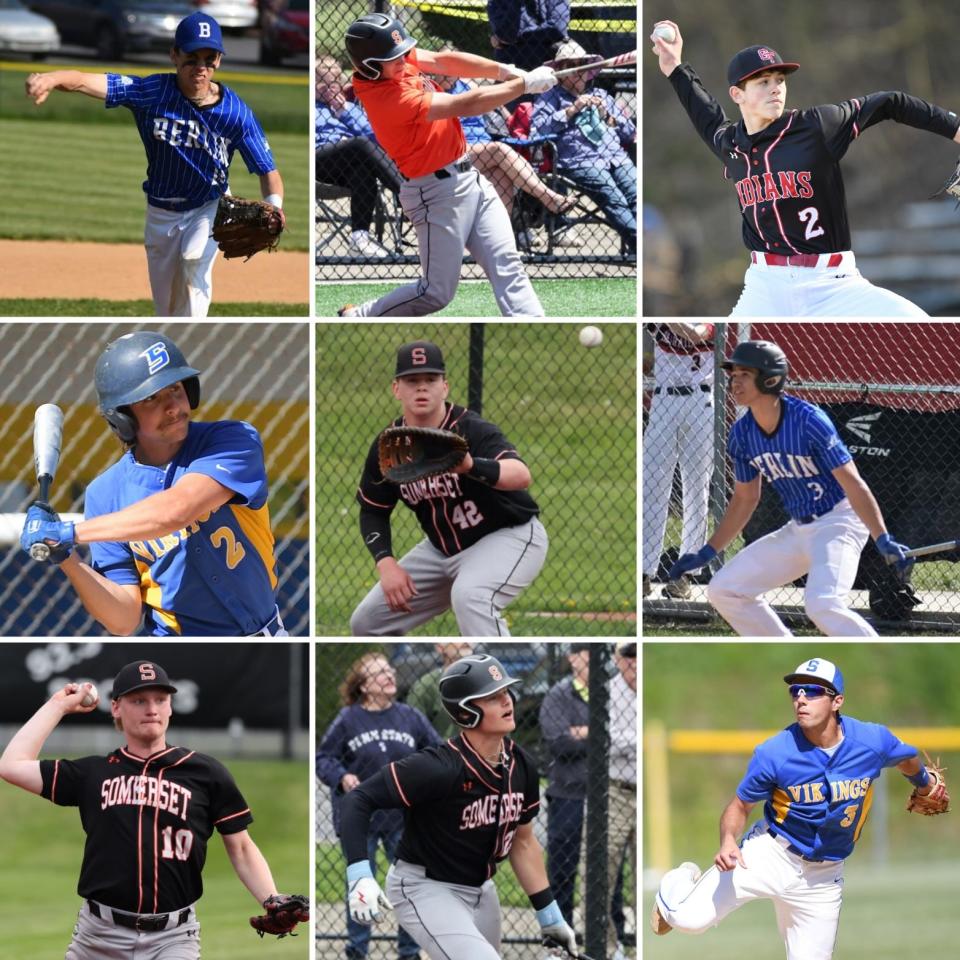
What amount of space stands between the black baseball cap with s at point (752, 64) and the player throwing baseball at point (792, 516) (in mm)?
1044

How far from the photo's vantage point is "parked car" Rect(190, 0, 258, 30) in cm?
2497

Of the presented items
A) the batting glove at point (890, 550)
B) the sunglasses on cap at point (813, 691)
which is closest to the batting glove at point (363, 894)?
the sunglasses on cap at point (813, 691)

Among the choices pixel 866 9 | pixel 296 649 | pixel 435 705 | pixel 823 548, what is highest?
pixel 866 9

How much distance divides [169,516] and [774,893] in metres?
2.33

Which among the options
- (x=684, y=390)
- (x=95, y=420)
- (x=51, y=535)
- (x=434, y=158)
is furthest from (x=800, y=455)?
(x=95, y=420)

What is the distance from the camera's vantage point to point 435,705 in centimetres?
675

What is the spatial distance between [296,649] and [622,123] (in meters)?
5.38

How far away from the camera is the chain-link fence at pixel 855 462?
6.66 metres

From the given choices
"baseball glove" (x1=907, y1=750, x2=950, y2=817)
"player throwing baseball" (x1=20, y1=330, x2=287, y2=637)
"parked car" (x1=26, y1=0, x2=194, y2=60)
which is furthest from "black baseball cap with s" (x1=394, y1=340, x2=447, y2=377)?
"parked car" (x1=26, y1=0, x2=194, y2=60)

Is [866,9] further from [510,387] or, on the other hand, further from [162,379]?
[510,387]

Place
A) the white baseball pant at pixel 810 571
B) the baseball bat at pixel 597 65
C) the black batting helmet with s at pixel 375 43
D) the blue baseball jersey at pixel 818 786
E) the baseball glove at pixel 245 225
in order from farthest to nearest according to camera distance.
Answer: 1. the baseball bat at pixel 597 65
2. the baseball glove at pixel 245 225
3. the white baseball pant at pixel 810 571
4. the black batting helmet with s at pixel 375 43
5. the blue baseball jersey at pixel 818 786

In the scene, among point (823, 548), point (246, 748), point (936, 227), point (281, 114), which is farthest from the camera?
point (281, 114)

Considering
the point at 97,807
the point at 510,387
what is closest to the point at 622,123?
the point at 510,387

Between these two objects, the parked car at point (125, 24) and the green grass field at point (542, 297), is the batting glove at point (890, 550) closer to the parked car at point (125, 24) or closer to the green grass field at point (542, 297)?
the green grass field at point (542, 297)
